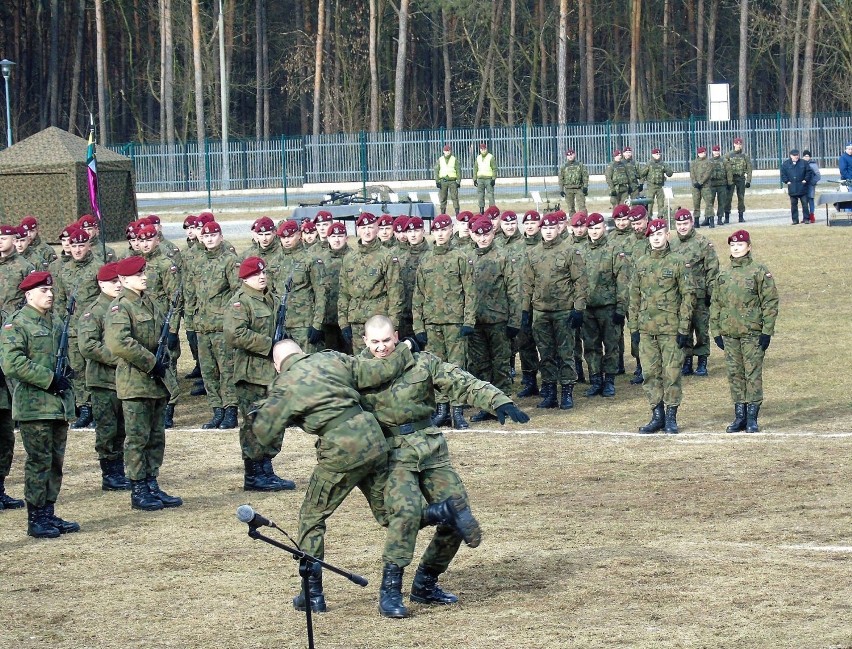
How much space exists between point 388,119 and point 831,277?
4920 centimetres

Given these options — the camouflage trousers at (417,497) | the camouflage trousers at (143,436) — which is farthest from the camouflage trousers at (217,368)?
the camouflage trousers at (417,497)

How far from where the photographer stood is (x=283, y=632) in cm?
841

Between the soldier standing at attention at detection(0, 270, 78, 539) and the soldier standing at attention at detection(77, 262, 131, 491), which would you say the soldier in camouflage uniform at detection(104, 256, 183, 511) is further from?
the soldier standing at attention at detection(0, 270, 78, 539)

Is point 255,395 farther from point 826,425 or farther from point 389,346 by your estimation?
point 826,425

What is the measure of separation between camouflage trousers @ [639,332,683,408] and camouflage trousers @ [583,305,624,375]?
250 cm

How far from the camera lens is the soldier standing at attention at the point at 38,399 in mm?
10836

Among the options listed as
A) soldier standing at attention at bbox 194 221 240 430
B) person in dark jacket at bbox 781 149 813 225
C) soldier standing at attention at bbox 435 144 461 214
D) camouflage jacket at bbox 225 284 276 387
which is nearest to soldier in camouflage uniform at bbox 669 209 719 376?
camouflage jacket at bbox 225 284 276 387

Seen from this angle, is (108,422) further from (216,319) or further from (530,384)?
(530,384)

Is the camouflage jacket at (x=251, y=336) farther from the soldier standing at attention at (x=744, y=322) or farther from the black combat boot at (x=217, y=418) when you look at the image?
the soldier standing at attention at (x=744, y=322)

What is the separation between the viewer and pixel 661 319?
548 inches

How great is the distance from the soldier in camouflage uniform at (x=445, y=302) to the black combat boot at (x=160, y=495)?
3734mm

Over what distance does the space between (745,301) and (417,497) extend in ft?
20.2

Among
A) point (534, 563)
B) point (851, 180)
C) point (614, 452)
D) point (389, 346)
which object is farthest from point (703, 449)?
point (851, 180)

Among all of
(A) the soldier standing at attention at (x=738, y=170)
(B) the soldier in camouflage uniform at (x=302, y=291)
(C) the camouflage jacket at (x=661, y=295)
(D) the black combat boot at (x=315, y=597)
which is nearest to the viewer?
(D) the black combat boot at (x=315, y=597)
